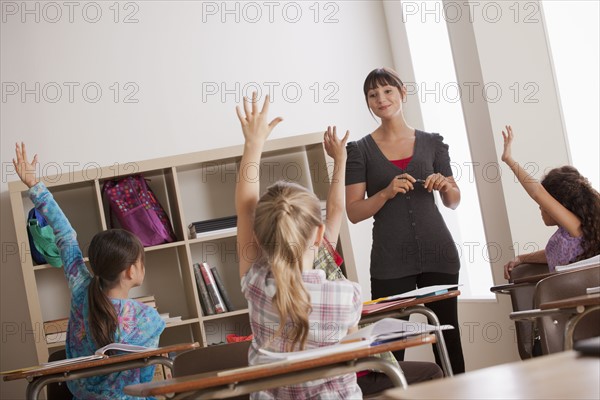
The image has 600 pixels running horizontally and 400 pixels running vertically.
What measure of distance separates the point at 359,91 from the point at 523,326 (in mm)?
2467

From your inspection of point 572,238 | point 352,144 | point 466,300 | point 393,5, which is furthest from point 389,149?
point 393,5

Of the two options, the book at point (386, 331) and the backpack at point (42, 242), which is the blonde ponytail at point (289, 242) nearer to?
the book at point (386, 331)

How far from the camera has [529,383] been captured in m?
0.82

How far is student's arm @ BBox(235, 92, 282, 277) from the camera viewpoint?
2018mm

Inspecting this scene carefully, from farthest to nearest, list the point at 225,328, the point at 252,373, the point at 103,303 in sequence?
the point at 225,328, the point at 103,303, the point at 252,373

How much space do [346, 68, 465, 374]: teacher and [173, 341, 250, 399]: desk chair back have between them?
3.95 feet

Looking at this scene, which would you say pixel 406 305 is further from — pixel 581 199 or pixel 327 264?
pixel 581 199

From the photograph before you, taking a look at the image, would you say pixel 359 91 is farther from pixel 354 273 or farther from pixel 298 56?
pixel 354 273

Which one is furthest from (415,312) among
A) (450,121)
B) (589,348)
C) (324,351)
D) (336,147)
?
(450,121)

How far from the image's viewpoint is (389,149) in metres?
3.48

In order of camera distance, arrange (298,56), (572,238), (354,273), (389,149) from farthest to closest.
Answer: (298,56), (354,273), (389,149), (572,238)

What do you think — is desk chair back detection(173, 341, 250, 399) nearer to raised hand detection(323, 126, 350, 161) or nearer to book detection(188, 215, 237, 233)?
raised hand detection(323, 126, 350, 161)

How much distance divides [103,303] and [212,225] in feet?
5.29

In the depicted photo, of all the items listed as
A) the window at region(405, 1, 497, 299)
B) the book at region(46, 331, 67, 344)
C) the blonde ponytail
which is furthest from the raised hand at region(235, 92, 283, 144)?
the window at region(405, 1, 497, 299)
